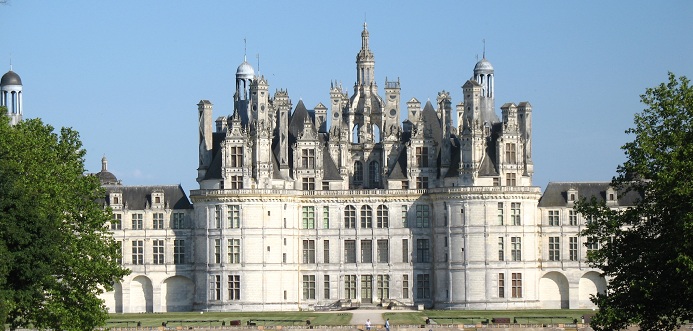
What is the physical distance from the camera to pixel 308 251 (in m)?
118

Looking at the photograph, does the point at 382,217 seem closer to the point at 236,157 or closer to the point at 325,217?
the point at 325,217

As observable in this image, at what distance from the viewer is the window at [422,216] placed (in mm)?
A: 117375

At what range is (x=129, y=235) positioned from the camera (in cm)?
11881

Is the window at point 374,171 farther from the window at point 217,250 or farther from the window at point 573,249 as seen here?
the window at point 573,249

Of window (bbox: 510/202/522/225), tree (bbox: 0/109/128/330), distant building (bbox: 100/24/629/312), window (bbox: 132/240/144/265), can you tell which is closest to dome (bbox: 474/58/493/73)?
distant building (bbox: 100/24/629/312)

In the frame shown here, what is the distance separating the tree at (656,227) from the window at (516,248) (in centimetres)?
4362

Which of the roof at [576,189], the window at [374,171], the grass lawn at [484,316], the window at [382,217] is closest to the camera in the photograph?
the grass lawn at [484,316]

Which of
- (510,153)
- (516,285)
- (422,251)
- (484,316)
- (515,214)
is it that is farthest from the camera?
(422,251)

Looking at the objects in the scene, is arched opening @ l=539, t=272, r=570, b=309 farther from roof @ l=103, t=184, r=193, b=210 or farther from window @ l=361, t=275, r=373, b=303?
roof @ l=103, t=184, r=193, b=210

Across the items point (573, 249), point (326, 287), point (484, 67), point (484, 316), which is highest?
point (484, 67)

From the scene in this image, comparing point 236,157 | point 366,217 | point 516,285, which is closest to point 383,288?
point 366,217

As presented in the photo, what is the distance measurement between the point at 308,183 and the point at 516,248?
13.2m

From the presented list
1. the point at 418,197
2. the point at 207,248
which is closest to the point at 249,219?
the point at 207,248

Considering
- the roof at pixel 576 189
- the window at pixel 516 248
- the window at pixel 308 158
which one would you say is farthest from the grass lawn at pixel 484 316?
the window at pixel 308 158
